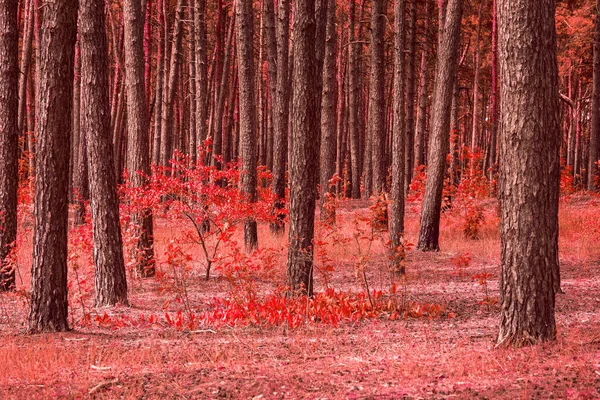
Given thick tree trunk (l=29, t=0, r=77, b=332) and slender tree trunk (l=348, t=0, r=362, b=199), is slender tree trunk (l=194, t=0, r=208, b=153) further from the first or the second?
thick tree trunk (l=29, t=0, r=77, b=332)

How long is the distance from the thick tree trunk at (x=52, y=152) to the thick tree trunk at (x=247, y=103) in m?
7.53

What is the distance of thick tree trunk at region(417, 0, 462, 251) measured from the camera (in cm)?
1339

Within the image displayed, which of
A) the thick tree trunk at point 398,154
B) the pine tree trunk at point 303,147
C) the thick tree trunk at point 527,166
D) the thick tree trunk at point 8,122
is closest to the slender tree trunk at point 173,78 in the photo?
→ the thick tree trunk at point 398,154

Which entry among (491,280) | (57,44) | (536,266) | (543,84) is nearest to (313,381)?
(536,266)

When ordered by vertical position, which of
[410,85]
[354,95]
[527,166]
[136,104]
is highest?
[410,85]

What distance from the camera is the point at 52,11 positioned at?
7.36 meters

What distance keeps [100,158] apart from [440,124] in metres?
7.33

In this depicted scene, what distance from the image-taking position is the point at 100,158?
8.98 meters

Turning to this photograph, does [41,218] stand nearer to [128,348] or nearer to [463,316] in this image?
[128,348]

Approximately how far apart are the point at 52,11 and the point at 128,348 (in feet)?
11.7

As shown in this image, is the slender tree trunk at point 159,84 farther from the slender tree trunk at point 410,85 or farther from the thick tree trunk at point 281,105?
the slender tree trunk at point 410,85

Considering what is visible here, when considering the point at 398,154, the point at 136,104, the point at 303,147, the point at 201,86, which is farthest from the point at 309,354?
the point at 201,86

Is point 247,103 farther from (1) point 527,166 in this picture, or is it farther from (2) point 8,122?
(1) point 527,166

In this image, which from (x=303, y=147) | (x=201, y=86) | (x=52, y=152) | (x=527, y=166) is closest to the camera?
(x=527, y=166)
